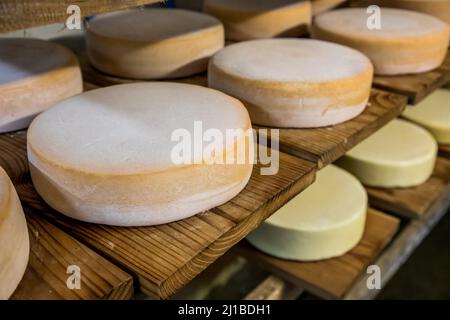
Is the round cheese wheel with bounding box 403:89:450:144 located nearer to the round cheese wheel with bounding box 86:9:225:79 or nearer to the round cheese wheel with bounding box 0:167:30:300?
the round cheese wheel with bounding box 86:9:225:79

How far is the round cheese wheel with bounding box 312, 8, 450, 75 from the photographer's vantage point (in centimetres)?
140

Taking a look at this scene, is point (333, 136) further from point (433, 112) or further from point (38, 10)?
point (433, 112)

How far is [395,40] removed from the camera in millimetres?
1387

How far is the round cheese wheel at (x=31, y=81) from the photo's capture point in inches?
41.1

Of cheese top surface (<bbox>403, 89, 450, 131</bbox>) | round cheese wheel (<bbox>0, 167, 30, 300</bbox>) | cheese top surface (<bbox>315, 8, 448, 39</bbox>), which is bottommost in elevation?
cheese top surface (<bbox>403, 89, 450, 131</bbox>)

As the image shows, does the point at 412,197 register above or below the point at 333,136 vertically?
below

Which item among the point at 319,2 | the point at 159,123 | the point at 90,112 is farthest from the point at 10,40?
the point at 319,2

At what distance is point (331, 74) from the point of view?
1.12 meters

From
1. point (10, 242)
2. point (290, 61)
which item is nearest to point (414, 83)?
point (290, 61)

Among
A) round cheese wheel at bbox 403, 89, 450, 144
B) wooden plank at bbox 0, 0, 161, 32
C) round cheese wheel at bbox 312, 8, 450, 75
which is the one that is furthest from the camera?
round cheese wheel at bbox 403, 89, 450, 144

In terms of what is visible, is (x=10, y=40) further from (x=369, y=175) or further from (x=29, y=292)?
(x=369, y=175)

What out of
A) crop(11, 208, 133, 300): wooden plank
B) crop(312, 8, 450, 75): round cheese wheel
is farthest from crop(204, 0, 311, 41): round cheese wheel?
crop(11, 208, 133, 300): wooden plank

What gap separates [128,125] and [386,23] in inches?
40.1

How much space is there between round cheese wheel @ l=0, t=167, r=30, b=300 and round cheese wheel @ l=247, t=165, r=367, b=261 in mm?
895
